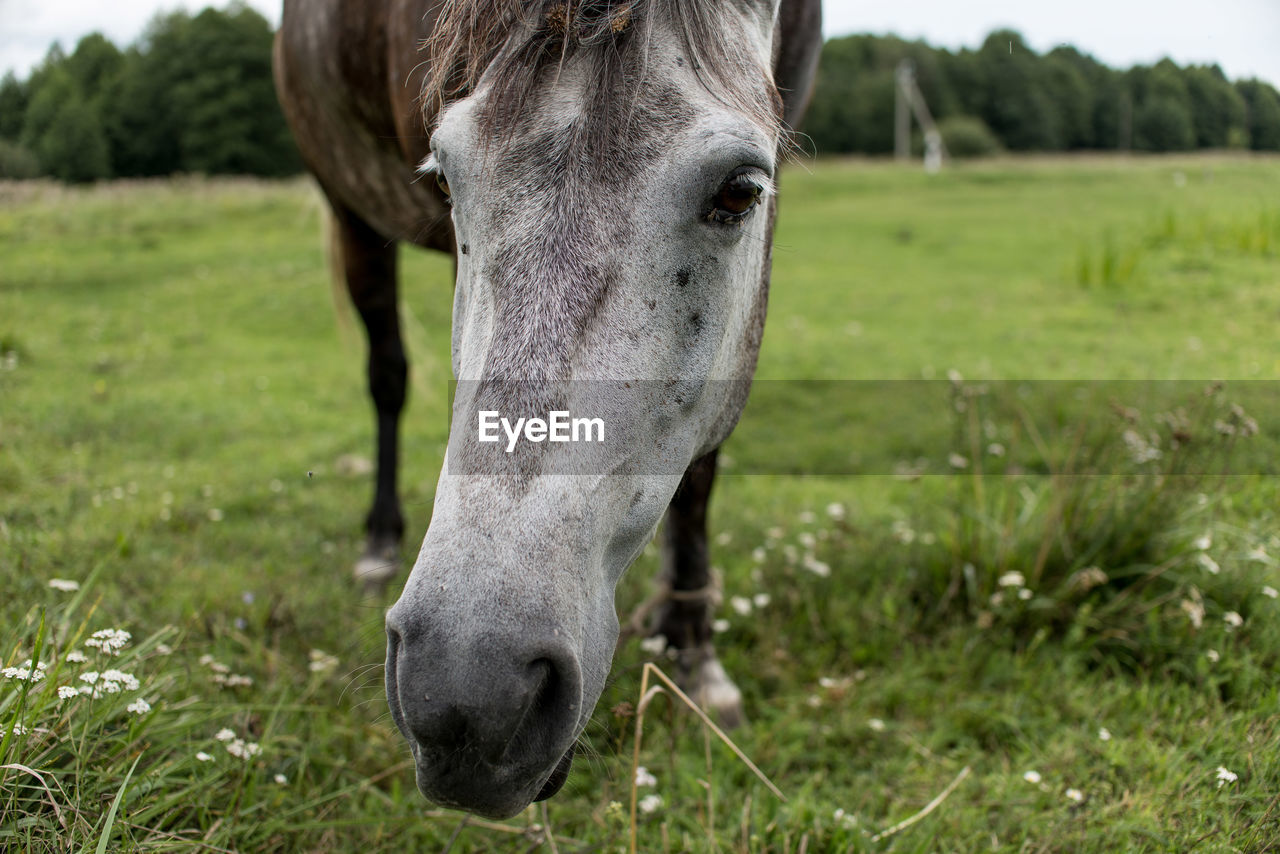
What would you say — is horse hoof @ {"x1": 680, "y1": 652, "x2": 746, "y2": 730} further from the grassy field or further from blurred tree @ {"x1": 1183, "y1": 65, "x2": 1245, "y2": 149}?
blurred tree @ {"x1": 1183, "y1": 65, "x2": 1245, "y2": 149}

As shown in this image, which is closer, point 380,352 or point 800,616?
point 800,616

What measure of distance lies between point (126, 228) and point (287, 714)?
11.2 metres

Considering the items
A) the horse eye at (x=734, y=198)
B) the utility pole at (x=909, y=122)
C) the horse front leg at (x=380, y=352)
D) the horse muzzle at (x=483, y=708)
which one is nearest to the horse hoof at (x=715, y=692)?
the horse muzzle at (x=483, y=708)

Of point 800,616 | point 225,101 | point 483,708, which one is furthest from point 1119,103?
point 225,101

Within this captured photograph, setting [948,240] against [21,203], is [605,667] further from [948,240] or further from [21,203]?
[948,240]

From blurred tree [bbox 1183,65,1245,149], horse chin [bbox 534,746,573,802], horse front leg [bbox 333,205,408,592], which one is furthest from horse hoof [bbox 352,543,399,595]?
blurred tree [bbox 1183,65,1245,149]

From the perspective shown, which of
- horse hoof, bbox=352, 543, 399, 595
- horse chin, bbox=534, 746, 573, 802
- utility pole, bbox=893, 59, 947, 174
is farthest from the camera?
utility pole, bbox=893, 59, 947, 174

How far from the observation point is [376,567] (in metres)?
3.74

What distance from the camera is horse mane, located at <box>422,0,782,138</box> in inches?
61.1

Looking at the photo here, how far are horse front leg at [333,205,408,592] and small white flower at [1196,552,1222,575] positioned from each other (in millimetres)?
3187

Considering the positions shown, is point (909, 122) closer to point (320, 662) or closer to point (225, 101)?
point (225, 101)

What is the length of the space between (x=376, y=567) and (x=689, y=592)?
1520mm

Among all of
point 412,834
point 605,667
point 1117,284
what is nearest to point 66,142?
point 412,834

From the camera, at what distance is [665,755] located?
8.22ft
